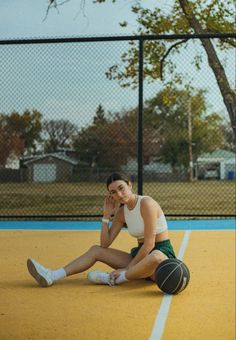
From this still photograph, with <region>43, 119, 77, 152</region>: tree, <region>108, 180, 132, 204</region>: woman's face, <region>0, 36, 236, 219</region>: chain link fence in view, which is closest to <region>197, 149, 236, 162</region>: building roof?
<region>0, 36, 236, 219</region>: chain link fence

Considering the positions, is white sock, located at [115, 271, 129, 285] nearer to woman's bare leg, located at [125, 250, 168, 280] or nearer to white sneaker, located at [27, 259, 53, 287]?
woman's bare leg, located at [125, 250, 168, 280]

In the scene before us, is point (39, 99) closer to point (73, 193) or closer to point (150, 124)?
point (73, 193)

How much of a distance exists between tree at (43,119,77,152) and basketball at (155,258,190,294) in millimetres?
4351

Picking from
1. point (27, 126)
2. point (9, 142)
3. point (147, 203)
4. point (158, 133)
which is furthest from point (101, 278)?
point (158, 133)

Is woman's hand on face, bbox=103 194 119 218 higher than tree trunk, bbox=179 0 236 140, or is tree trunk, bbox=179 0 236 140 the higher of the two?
tree trunk, bbox=179 0 236 140

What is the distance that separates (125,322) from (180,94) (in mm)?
8085

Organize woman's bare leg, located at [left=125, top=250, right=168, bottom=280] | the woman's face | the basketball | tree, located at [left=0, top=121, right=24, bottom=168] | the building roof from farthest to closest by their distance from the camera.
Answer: the building roof < tree, located at [left=0, top=121, right=24, bottom=168] < woman's bare leg, located at [left=125, top=250, right=168, bottom=280] < the basketball < the woman's face

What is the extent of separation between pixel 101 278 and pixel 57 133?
17.5ft

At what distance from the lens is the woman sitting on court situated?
3.26 metres

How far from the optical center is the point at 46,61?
23.5 feet

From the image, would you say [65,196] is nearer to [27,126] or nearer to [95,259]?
[27,126]

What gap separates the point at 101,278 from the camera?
3.55 m

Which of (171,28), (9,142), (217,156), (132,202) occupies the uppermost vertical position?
(171,28)

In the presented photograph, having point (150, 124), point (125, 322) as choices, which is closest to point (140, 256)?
point (125, 322)
